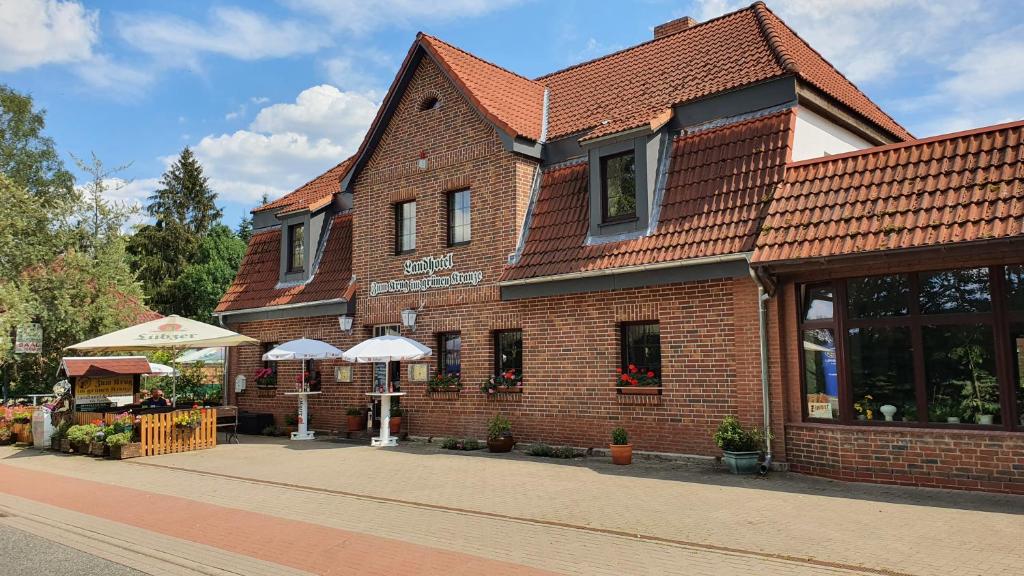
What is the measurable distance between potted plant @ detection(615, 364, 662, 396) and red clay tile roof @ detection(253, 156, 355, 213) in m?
10.0

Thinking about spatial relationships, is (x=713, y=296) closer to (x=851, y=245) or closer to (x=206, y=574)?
(x=851, y=245)

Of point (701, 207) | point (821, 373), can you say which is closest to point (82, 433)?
point (701, 207)

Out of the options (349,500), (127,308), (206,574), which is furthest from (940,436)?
(127,308)

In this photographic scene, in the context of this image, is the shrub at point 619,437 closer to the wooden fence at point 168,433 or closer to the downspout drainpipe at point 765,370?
the downspout drainpipe at point 765,370

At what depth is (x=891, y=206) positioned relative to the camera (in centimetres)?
969

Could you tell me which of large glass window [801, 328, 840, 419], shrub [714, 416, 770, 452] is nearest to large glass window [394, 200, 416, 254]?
shrub [714, 416, 770, 452]

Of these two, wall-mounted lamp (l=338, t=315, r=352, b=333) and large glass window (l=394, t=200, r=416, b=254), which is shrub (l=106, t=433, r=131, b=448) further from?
large glass window (l=394, t=200, r=416, b=254)

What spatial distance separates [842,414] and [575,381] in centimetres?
469

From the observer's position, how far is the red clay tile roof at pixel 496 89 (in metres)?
15.2

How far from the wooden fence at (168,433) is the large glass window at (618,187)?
9.61 m

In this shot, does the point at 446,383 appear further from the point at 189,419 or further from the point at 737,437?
the point at 737,437

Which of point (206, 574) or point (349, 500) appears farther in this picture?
point (349, 500)

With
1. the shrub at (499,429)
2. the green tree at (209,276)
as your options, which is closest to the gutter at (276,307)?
the shrub at (499,429)

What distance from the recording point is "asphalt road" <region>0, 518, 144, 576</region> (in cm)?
639
